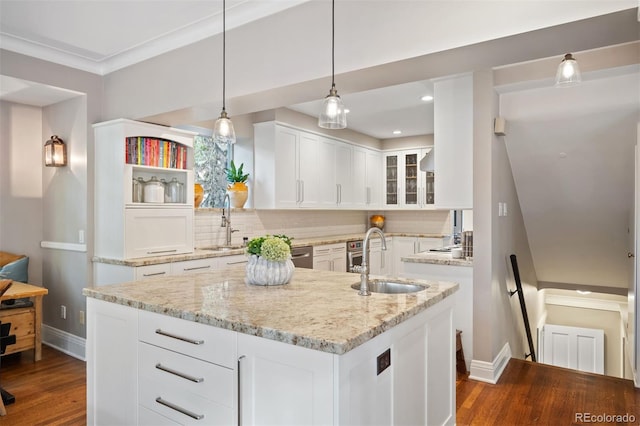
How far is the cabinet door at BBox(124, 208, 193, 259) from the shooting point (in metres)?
3.52

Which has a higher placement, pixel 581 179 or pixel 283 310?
pixel 581 179

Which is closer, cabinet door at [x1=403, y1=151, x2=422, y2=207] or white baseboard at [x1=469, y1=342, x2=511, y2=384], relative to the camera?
white baseboard at [x1=469, y1=342, x2=511, y2=384]

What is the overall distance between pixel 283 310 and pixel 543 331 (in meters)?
5.29

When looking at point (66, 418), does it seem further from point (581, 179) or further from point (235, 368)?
point (581, 179)

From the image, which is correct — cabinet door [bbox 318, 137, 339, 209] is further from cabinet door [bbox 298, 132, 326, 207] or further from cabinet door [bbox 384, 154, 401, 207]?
cabinet door [bbox 384, 154, 401, 207]

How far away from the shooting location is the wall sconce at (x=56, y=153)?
386cm

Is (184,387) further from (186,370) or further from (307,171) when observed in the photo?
(307,171)

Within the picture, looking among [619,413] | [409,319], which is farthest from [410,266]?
[409,319]

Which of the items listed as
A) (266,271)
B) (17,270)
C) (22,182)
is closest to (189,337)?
(266,271)

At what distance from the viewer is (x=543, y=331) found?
5.75 m

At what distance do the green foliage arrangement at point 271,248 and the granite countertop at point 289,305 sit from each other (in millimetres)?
175

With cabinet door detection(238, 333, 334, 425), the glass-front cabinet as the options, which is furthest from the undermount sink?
the glass-front cabinet

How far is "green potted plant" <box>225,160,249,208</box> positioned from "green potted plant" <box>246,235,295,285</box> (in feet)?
8.50

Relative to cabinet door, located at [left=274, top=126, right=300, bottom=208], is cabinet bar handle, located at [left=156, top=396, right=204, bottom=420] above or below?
below
